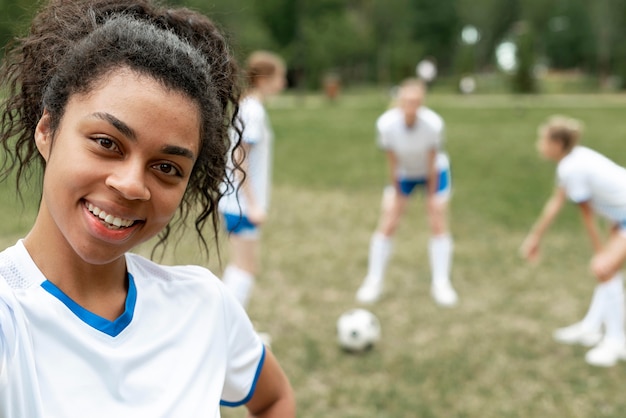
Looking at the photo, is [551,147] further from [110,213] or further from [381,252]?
[110,213]

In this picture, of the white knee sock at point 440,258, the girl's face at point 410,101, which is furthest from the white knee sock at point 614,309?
the girl's face at point 410,101

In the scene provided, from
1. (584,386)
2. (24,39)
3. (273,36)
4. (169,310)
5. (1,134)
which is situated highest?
(273,36)


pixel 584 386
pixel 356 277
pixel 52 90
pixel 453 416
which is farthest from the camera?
pixel 356 277

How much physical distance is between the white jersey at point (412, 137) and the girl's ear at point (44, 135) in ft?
17.4

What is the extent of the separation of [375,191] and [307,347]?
7.15 meters

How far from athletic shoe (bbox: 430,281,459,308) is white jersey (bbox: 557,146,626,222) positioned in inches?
65.1

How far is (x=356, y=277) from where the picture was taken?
23.6 feet

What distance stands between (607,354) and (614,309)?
357mm

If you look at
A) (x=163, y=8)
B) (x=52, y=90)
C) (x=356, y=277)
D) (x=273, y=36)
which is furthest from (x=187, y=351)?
(x=273, y=36)

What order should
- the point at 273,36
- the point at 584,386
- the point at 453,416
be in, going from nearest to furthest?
the point at 453,416 < the point at 584,386 < the point at 273,36

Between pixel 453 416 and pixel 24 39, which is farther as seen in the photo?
pixel 453 416

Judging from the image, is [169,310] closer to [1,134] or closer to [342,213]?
[1,134]

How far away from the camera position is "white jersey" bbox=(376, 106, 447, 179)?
6.40m

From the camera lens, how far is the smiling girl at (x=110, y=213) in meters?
1.14
